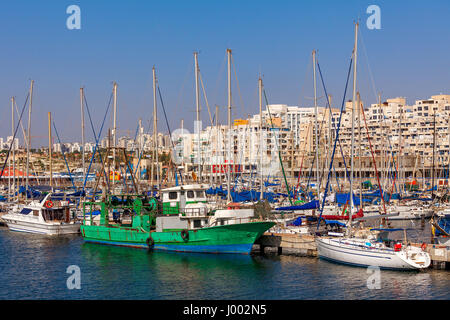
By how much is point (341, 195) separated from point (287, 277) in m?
26.7

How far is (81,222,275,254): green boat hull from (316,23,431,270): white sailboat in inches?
Result: 170

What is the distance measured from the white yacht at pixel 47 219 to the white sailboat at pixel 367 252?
2310 cm

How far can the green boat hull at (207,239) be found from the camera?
3553 centimetres

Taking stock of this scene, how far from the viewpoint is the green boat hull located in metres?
35.5

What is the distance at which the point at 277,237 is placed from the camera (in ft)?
121

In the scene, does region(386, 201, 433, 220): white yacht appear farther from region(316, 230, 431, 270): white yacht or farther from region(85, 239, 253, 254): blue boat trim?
region(85, 239, 253, 254): blue boat trim

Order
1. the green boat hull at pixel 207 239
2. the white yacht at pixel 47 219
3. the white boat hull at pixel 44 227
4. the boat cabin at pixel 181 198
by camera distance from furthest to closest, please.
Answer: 1. the white yacht at pixel 47 219
2. the white boat hull at pixel 44 227
3. the boat cabin at pixel 181 198
4. the green boat hull at pixel 207 239

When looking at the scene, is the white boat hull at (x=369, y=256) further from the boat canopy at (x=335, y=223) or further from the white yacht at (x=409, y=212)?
the white yacht at (x=409, y=212)

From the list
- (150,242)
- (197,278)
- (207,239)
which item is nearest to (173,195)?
(150,242)

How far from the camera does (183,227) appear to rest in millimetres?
37250

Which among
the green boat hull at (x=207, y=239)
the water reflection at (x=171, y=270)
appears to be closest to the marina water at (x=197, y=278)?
the water reflection at (x=171, y=270)

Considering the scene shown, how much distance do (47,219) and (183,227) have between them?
16352mm
